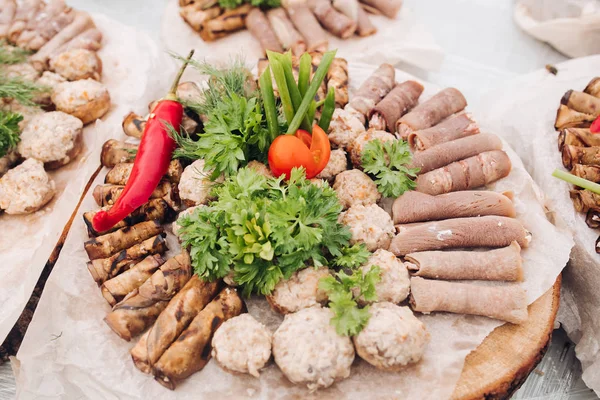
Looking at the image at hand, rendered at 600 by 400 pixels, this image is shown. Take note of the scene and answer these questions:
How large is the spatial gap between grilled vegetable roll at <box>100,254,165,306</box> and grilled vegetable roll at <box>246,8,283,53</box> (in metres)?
2.97

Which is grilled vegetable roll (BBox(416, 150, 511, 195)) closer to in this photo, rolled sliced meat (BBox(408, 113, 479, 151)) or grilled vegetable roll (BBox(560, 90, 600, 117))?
rolled sliced meat (BBox(408, 113, 479, 151))

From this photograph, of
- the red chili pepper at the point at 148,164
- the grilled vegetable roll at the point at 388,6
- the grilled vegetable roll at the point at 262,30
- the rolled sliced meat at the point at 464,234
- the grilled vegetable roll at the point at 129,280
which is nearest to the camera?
the grilled vegetable roll at the point at 129,280

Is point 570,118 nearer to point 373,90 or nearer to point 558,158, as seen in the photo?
point 558,158

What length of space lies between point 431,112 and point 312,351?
224 cm

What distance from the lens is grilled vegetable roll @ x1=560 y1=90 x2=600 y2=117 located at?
12.8ft

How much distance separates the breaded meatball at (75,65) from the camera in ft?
14.3

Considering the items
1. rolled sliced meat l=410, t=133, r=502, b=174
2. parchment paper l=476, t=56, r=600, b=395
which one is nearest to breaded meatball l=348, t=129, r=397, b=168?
rolled sliced meat l=410, t=133, r=502, b=174

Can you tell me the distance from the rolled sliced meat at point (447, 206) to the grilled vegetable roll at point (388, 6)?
311cm

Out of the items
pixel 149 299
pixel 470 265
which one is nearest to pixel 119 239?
pixel 149 299

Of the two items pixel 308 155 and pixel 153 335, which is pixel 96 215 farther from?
pixel 308 155

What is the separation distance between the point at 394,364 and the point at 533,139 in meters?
2.58

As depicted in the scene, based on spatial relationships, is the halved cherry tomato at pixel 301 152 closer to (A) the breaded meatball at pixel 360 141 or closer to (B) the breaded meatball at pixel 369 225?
(A) the breaded meatball at pixel 360 141

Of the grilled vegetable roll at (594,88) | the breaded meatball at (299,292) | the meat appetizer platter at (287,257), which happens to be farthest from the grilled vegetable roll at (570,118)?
the breaded meatball at (299,292)

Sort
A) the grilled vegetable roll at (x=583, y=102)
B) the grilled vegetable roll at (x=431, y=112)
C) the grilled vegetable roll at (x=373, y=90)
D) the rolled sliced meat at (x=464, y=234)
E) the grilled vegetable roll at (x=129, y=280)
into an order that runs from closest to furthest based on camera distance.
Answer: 1. the grilled vegetable roll at (x=129, y=280)
2. the rolled sliced meat at (x=464, y=234)
3. the grilled vegetable roll at (x=431, y=112)
4. the grilled vegetable roll at (x=373, y=90)
5. the grilled vegetable roll at (x=583, y=102)
